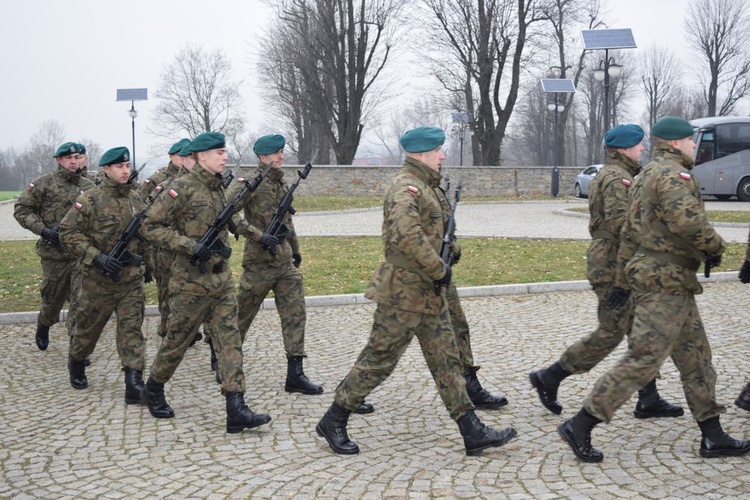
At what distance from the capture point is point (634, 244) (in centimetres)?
534

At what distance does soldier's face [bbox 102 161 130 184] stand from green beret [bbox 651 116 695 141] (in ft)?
13.4

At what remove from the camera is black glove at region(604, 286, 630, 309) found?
541 cm

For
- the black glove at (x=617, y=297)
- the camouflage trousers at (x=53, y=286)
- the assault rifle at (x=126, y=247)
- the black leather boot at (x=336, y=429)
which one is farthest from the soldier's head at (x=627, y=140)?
the camouflage trousers at (x=53, y=286)

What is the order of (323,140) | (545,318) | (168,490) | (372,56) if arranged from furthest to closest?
(323,140) → (372,56) → (545,318) → (168,490)

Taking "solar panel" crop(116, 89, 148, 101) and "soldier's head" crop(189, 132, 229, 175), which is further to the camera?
"solar panel" crop(116, 89, 148, 101)

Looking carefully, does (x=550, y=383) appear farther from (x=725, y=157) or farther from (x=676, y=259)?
(x=725, y=157)

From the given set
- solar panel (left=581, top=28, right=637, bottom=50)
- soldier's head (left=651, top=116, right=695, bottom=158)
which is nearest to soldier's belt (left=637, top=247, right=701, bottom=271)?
soldier's head (left=651, top=116, right=695, bottom=158)

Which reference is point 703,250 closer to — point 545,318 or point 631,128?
point 631,128

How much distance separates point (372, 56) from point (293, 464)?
39.2 m

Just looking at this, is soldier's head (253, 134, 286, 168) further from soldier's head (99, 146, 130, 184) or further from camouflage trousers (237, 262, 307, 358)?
soldier's head (99, 146, 130, 184)

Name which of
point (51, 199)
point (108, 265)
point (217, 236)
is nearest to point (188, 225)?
point (217, 236)

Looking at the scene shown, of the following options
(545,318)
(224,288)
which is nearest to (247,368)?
(224,288)

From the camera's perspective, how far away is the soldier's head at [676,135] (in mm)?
4938

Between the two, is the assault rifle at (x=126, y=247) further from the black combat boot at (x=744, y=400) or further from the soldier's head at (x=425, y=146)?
the black combat boot at (x=744, y=400)
